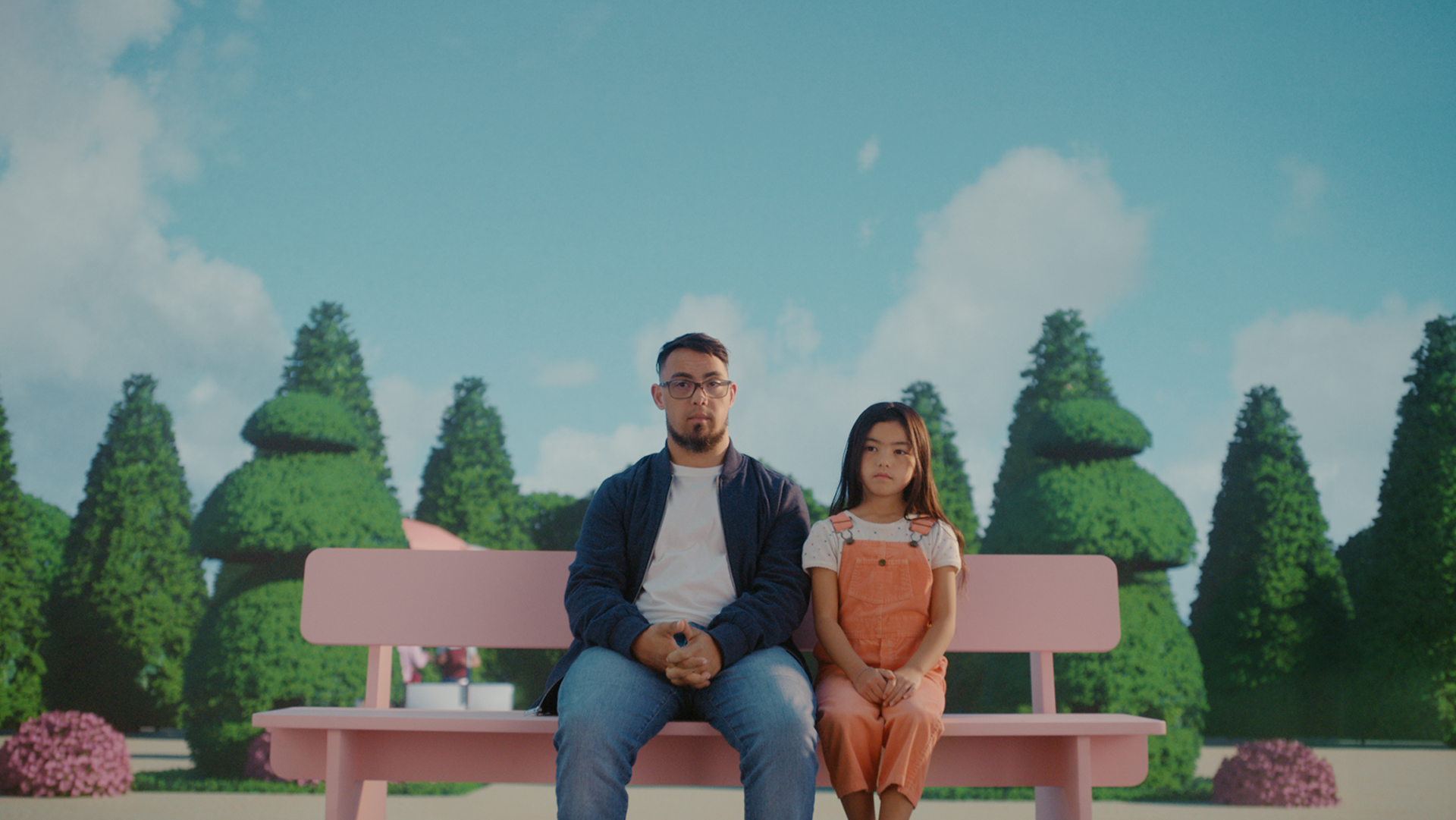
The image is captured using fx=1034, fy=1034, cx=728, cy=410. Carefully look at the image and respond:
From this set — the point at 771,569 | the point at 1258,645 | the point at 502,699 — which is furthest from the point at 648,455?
the point at 1258,645

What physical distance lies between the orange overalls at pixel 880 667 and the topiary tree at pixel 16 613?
1108cm

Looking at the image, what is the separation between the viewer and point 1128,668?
25.0ft

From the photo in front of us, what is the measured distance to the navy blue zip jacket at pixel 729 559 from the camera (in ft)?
8.34

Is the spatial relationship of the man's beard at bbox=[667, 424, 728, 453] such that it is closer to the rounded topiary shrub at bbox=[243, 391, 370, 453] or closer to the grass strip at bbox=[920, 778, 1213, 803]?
the grass strip at bbox=[920, 778, 1213, 803]

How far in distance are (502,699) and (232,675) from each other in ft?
6.51

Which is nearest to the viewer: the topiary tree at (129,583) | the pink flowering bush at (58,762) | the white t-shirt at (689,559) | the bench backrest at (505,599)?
the white t-shirt at (689,559)

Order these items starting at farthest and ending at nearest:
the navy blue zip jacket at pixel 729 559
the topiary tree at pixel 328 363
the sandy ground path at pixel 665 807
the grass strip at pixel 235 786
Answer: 1. the topiary tree at pixel 328 363
2. the grass strip at pixel 235 786
3. the sandy ground path at pixel 665 807
4. the navy blue zip jacket at pixel 729 559

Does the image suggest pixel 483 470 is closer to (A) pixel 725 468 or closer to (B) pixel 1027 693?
(B) pixel 1027 693

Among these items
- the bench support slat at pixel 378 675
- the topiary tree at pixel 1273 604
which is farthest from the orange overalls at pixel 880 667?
the topiary tree at pixel 1273 604

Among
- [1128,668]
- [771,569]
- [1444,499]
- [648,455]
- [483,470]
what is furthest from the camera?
[483,470]

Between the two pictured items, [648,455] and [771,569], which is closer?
[771,569]

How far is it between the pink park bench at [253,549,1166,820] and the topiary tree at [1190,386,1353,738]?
9191 mm

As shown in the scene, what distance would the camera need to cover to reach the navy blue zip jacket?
2.54m

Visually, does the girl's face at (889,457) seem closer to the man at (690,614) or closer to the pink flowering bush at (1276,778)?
the man at (690,614)
